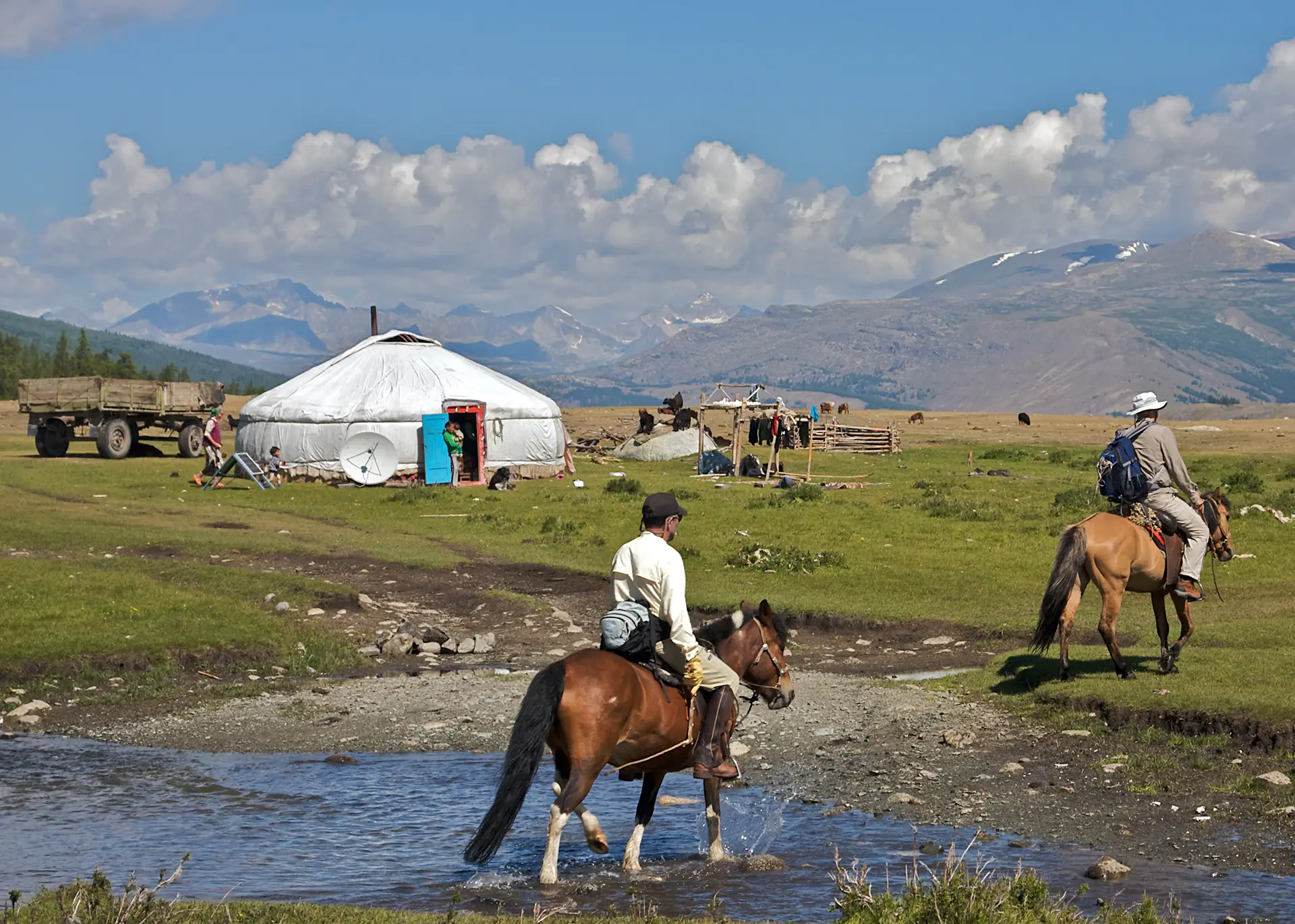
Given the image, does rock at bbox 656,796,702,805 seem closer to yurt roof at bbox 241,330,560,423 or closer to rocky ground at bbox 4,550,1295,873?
rocky ground at bbox 4,550,1295,873

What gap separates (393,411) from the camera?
4628cm

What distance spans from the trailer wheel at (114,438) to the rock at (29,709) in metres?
39.5

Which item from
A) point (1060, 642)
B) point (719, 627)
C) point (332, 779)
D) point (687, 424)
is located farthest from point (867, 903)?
point (687, 424)

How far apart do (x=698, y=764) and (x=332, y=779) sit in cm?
459

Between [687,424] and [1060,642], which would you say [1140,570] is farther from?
Answer: [687,424]

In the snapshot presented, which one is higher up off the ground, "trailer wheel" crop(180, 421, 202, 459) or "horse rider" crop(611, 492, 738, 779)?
"trailer wheel" crop(180, 421, 202, 459)

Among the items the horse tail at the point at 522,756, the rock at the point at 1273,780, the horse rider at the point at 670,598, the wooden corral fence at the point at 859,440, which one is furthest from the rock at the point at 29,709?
the wooden corral fence at the point at 859,440

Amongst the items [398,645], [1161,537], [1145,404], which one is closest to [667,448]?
[398,645]

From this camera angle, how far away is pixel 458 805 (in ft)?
39.7

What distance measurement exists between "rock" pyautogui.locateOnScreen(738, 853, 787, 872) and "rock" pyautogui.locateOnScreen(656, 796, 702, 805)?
2.08 meters

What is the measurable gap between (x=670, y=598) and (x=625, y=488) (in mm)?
30842

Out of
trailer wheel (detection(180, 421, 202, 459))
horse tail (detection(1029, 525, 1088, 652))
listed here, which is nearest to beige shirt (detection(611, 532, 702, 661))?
horse tail (detection(1029, 525, 1088, 652))

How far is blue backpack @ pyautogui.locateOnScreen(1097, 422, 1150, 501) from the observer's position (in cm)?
1599

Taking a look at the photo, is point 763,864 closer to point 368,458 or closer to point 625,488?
point 625,488
